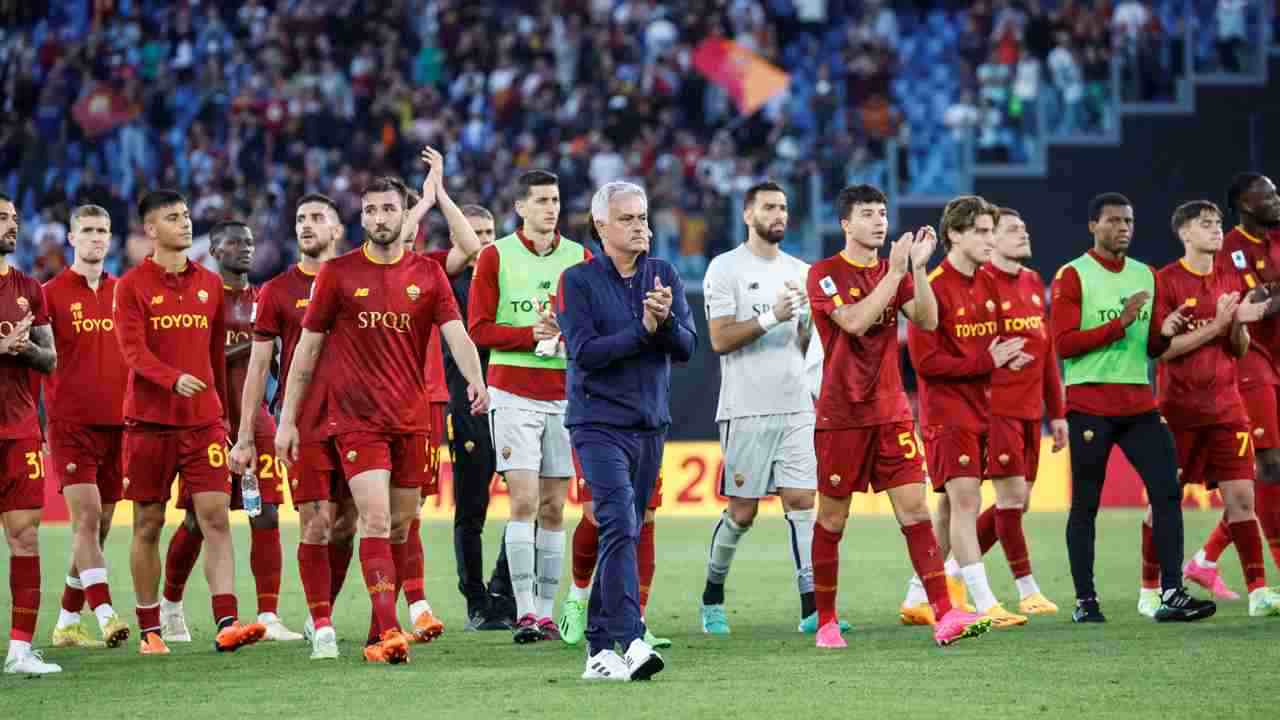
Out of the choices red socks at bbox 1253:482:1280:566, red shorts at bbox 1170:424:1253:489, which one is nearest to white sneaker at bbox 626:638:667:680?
red shorts at bbox 1170:424:1253:489

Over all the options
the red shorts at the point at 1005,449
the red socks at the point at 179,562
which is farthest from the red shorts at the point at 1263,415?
the red socks at the point at 179,562

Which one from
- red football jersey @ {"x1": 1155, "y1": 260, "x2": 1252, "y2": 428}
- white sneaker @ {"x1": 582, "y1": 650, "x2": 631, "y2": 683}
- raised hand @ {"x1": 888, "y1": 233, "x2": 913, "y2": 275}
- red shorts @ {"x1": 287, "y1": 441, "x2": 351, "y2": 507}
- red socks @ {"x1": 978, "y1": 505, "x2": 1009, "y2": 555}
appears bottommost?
white sneaker @ {"x1": 582, "y1": 650, "x2": 631, "y2": 683}

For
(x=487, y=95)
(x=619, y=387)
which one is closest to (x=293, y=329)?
(x=619, y=387)

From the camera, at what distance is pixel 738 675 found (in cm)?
946

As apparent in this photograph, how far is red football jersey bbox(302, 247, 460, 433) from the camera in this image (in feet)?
34.0

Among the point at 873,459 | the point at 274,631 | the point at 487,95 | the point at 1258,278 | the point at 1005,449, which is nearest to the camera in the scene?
the point at 873,459

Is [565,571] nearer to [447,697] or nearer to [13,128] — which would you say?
[447,697]

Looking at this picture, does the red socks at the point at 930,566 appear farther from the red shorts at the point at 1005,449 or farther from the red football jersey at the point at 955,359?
the red shorts at the point at 1005,449

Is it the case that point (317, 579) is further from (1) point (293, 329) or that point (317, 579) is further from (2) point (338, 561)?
(1) point (293, 329)

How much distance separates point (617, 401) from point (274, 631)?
3845mm

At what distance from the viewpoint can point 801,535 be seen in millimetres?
12062

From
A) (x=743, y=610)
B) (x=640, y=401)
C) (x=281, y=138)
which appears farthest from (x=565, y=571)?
(x=281, y=138)

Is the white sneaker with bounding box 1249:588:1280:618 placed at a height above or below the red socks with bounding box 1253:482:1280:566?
below

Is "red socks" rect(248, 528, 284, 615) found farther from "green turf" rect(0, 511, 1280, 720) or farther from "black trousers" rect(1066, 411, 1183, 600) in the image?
→ "black trousers" rect(1066, 411, 1183, 600)
